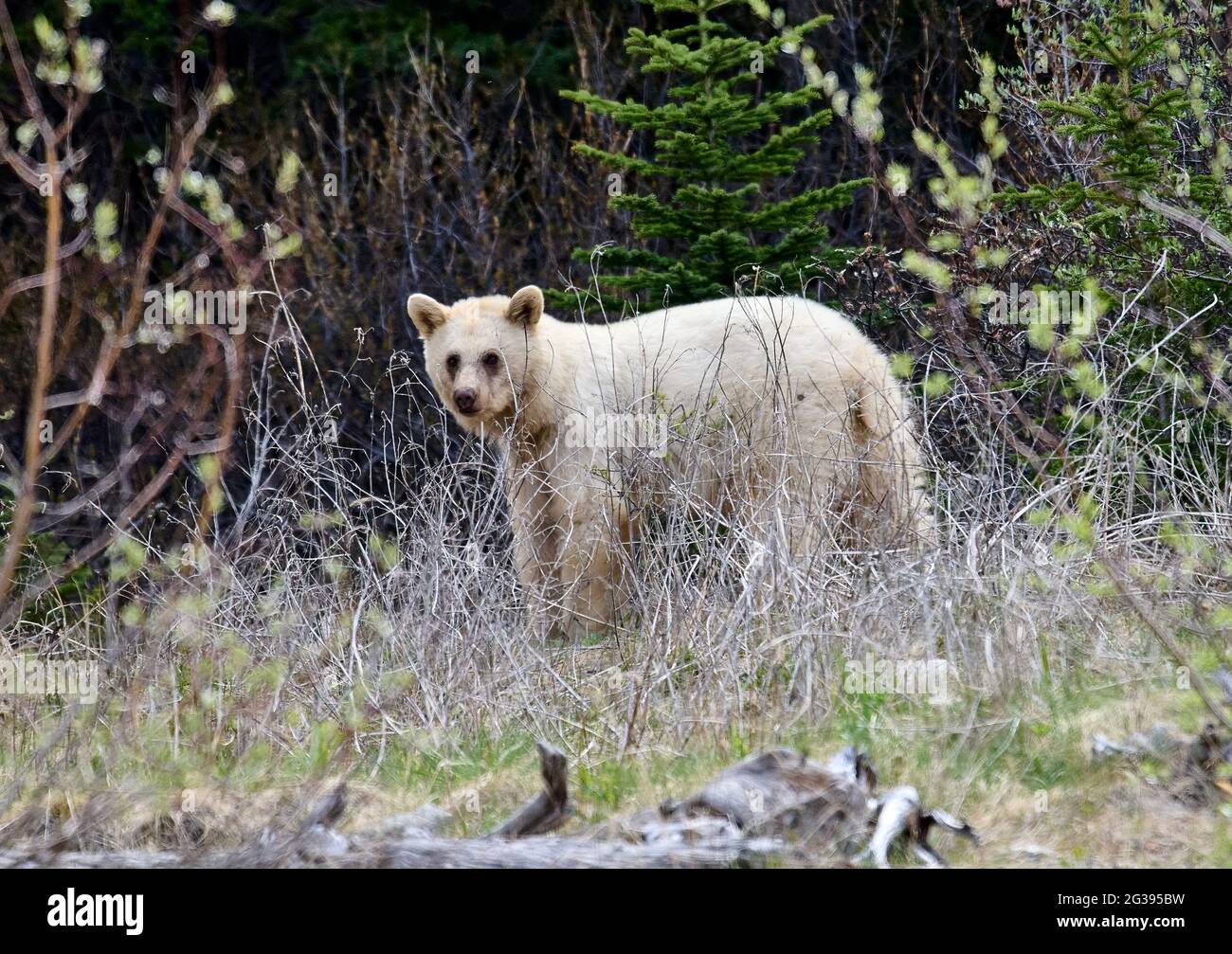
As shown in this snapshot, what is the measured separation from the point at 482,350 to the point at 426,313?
1.23 ft

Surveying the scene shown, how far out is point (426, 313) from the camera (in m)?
7.13

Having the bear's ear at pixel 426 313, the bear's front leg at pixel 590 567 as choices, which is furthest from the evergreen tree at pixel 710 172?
the bear's front leg at pixel 590 567

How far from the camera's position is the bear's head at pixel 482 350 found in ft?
22.7

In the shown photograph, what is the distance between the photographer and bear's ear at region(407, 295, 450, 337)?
705 cm

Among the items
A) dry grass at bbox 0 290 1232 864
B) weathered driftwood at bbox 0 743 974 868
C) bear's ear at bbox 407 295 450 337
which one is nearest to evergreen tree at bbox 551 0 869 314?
bear's ear at bbox 407 295 450 337

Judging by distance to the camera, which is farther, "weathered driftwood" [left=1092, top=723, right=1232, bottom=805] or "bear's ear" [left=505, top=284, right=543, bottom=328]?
"bear's ear" [left=505, top=284, right=543, bottom=328]

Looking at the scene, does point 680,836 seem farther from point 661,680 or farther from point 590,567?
point 590,567

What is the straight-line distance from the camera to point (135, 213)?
14023mm

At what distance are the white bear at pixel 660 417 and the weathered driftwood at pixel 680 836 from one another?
6.42ft

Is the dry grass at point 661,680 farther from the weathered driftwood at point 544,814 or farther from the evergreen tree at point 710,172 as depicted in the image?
the evergreen tree at point 710,172

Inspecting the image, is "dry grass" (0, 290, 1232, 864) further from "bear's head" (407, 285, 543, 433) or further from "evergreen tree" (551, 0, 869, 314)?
"evergreen tree" (551, 0, 869, 314)

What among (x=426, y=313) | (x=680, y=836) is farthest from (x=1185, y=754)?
(x=426, y=313)
